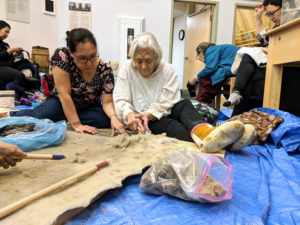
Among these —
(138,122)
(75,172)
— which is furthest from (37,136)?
(138,122)

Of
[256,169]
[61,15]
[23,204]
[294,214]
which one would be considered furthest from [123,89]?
[61,15]

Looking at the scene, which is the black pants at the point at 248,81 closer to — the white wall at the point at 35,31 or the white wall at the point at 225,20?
the white wall at the point at 225,20

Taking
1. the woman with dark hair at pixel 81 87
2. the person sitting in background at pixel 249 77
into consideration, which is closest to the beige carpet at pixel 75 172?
the woman with dark hair at pixel 81 87

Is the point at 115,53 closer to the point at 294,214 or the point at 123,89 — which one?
the point at 123,89

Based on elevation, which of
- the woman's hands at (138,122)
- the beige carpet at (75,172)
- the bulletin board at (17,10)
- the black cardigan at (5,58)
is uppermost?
the bulletin board at (17,10)

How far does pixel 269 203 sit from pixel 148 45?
1.03 metres

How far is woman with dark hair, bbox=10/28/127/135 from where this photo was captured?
1357mm

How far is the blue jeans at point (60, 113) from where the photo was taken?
1635 millimetres

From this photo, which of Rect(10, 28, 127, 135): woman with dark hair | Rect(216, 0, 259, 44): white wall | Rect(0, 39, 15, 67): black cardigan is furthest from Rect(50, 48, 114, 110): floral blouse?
Rect(216, 0, 259, 44): white wall

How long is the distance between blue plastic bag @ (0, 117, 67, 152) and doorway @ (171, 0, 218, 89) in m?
3.92

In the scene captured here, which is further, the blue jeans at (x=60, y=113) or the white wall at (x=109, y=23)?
the white wall at (x=109, y=23)

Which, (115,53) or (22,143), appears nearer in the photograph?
(22,143)

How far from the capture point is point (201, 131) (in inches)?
46.6

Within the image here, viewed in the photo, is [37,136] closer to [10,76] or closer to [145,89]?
[145,89]
